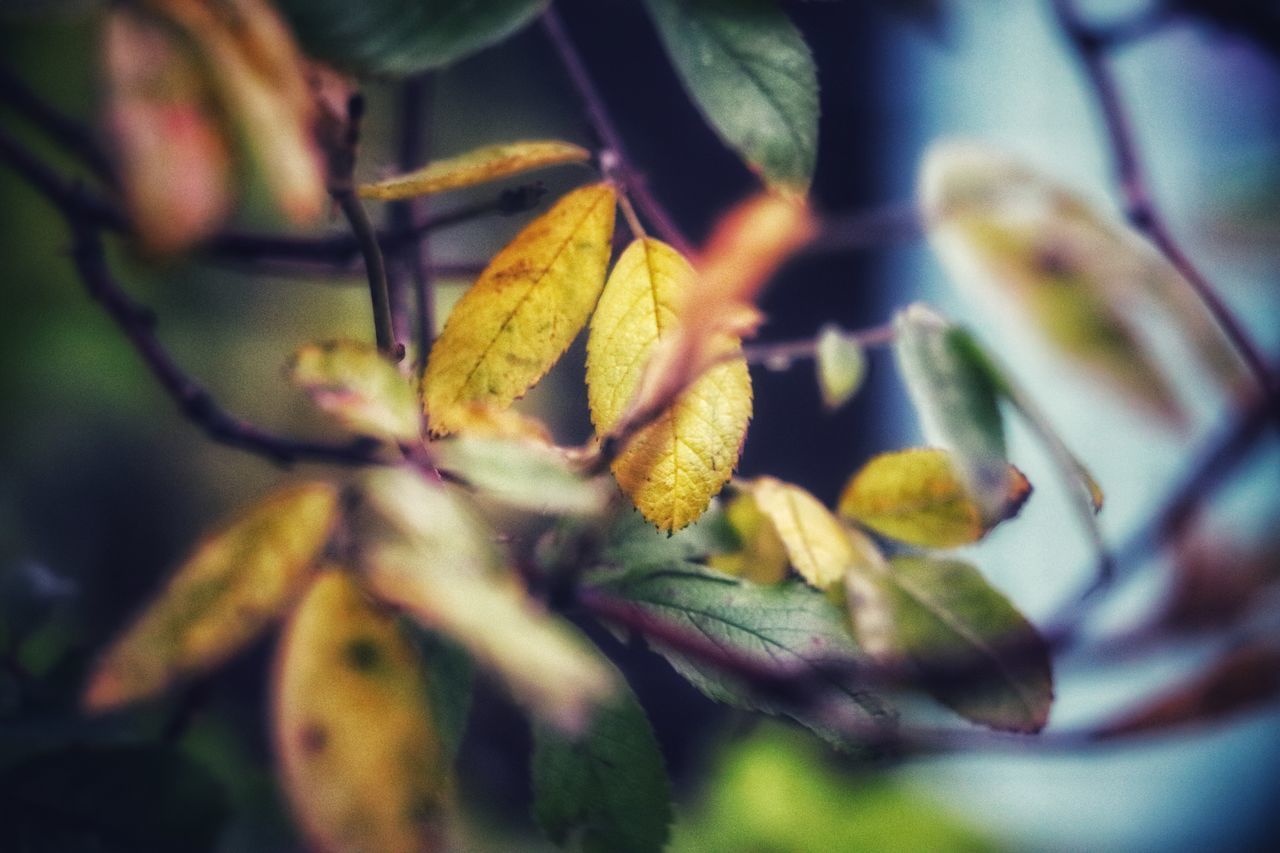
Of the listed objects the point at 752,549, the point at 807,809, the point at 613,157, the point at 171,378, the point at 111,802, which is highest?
the point at 613,157

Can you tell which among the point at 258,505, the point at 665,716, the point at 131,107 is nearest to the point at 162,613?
the point at 258,505

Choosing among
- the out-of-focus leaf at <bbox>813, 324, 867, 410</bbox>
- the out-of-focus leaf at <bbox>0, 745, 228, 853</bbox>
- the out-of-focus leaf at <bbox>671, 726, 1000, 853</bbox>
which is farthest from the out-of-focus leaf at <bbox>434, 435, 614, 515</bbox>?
the out-of-focus leaf at <bbox>671, 726, 1000, 853</bbox>

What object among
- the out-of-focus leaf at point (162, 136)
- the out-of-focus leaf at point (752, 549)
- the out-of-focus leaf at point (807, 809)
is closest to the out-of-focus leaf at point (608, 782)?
the out-of-focus leaf at point (752, 549)

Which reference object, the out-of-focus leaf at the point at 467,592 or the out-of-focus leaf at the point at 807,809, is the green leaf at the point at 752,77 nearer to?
the out-of-focus leaf at the point at 467,592

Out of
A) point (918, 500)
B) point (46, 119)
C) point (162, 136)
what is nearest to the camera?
point (162, 136)

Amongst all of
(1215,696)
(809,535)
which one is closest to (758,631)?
(809,535)

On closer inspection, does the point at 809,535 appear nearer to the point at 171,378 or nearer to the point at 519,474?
the point at 519,474
